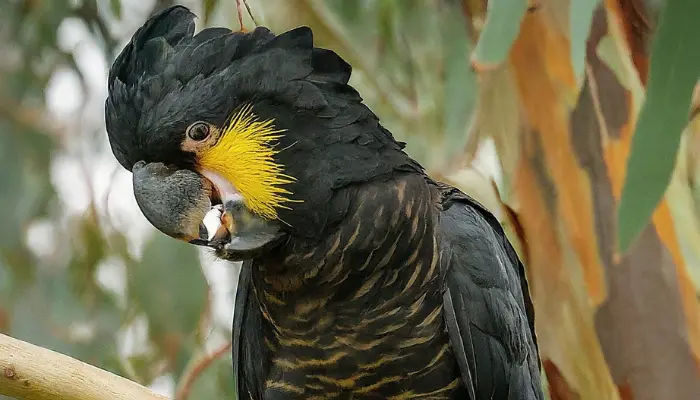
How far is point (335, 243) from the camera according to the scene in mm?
1047

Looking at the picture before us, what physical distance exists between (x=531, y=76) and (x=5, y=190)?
1401 mm

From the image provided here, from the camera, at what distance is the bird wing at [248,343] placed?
49.1 inches

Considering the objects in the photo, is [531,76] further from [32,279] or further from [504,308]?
[32,279]

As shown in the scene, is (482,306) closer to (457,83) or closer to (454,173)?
(454,173)

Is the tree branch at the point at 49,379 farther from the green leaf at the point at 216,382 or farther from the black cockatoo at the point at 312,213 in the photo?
the green leaf at the point at 216,382

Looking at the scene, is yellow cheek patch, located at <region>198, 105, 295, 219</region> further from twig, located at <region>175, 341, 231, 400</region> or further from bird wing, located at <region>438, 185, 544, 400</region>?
twig, located at <region>175, 341, 231, 400</region>

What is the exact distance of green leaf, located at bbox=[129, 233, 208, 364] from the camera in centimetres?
190

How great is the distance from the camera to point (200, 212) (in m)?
0.97


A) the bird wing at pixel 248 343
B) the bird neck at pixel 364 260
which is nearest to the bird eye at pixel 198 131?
the bird neck at pixel 364 260

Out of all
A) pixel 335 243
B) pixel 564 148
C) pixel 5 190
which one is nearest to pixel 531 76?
pixel 564 148

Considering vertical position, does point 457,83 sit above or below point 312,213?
above

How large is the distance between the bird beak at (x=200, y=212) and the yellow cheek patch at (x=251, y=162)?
2cm

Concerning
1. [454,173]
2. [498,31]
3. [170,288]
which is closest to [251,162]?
[498,31]

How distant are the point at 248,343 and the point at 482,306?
14.6 inches
